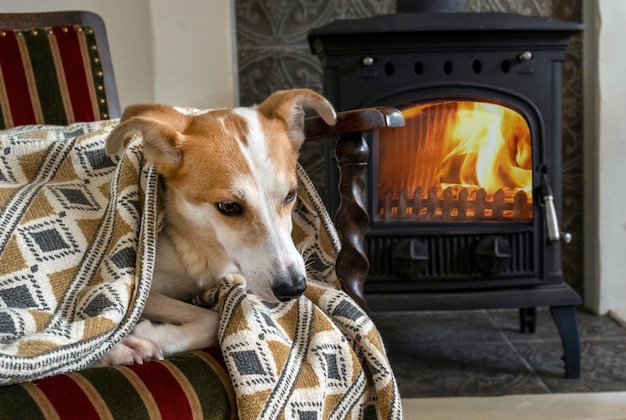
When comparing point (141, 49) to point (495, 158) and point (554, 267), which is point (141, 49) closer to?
point (495, 158)

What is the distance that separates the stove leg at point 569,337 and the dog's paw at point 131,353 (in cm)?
122

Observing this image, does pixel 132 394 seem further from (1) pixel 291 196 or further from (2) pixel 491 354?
(2) pixel 491 354

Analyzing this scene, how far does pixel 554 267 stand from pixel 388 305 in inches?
18.0

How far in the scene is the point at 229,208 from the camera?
42.3 inches

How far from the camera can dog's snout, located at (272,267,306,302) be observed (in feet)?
3.24

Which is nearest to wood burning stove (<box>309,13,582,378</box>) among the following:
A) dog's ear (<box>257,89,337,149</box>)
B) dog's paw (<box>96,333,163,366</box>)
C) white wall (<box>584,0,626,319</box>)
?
white wall (<box>584,0,626,319</box>)

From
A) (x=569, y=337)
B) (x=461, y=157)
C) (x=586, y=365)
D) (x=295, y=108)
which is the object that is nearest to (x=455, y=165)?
(x=461, y=157)

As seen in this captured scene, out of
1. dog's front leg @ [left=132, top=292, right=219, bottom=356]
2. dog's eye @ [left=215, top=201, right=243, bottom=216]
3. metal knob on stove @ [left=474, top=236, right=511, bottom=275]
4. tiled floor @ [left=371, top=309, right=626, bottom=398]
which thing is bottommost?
tiled floor @ [left=371, top=309, right=626, bottom=398]

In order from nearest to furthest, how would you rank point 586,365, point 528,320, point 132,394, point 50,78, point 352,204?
point 132,394 < point 352,204 < point 50,78 < point 586,365 < point 528,320

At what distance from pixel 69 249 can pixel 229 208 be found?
26cm

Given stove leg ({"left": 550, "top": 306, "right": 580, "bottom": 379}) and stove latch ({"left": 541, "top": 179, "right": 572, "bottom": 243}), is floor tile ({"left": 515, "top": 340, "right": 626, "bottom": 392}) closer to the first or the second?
stove leg ({"left": 550, "top": 306, "right": 580, "bottom": 379})

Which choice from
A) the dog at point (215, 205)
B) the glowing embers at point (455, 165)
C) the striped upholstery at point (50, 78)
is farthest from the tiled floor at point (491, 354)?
the striped upholstery at point (50, 78)

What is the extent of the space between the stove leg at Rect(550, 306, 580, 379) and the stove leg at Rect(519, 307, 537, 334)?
27cm

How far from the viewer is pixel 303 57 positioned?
2.19 metres
